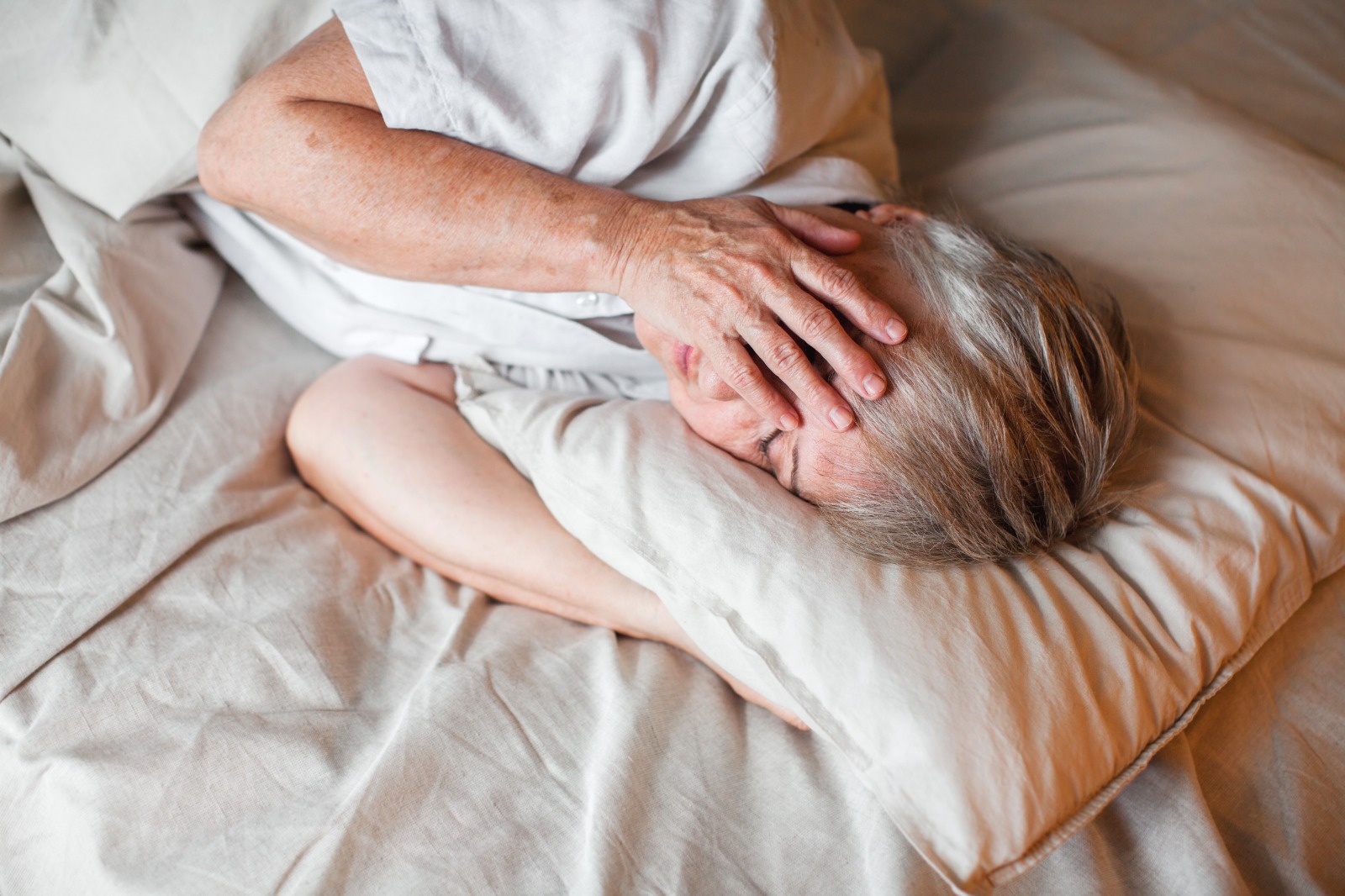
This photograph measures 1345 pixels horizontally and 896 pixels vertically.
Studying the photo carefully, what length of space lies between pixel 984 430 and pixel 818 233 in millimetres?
301

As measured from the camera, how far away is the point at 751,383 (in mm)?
874

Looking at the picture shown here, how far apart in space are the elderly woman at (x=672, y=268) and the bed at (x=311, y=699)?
114mm

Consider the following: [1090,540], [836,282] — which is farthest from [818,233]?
[1090,540]

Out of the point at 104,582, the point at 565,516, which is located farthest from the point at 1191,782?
the point at 104,582

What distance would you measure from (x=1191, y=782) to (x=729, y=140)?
2.93 ft

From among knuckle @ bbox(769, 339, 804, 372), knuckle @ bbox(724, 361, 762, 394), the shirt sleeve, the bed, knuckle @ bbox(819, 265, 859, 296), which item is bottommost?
the bed

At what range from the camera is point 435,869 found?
0.76 m

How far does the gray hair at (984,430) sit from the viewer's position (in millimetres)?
854

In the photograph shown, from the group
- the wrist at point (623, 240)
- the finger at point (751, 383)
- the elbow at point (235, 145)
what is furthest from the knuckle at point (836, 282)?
the elbow at point (235, 145)

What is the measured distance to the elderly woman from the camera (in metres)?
0.87

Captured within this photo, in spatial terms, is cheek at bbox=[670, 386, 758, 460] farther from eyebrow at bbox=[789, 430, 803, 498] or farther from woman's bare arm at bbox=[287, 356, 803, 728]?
woman's bare arm at bbox=[287, 356, 803, 728]

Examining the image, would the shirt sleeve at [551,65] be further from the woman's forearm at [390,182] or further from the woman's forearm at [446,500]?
the woman's forearm at [446,500]

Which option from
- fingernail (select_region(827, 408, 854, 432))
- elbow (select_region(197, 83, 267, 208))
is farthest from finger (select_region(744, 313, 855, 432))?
elbow (select_region(197, 83, 267, 208))

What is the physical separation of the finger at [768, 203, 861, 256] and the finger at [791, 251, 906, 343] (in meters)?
0.08
